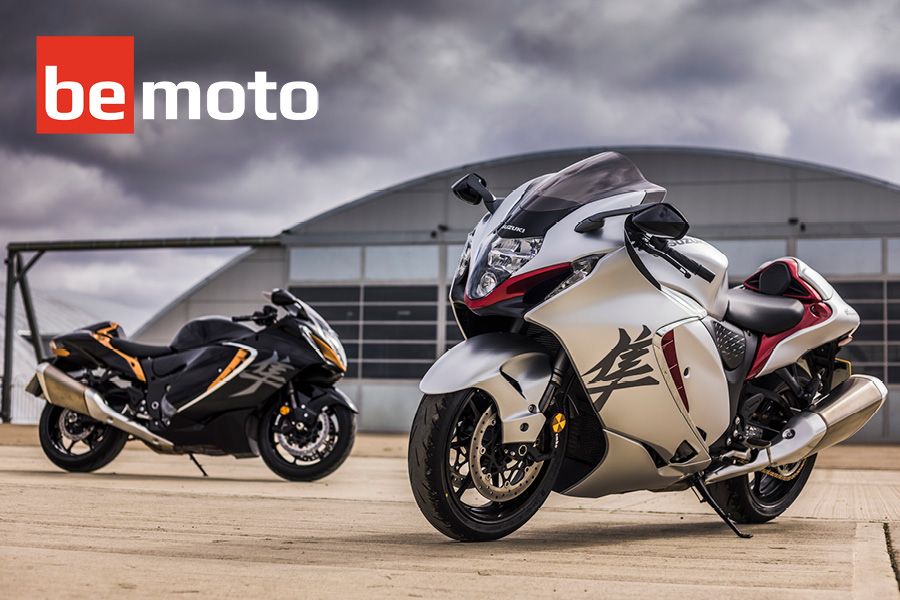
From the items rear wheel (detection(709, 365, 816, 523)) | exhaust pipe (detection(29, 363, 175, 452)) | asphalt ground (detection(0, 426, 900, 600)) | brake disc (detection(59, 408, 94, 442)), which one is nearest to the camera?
asphalt ground (detection(0, 426, 900, 600))

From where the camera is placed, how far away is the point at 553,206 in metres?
4.53

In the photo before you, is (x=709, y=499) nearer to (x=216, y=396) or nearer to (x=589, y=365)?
(x=589, y=365)

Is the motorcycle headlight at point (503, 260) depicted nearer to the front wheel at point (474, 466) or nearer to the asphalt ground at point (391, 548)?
the front wheel at point (474, 466)

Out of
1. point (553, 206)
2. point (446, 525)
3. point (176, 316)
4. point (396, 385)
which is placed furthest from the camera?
point (176, 316)

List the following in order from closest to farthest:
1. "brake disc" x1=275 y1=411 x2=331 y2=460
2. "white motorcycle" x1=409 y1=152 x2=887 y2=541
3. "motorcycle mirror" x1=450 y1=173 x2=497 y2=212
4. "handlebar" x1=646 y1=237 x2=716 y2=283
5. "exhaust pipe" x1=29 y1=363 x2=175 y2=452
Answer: "white motorcycle" x1=409 y1=152 x2=887 y2=541 < "handlebar" x1=646 y1=237 x2=716 y2=283 < "motorcycle mirror" x1=450 y1=173 x2=497 y2=212 < "brake disc" x1=275 y1=411 x2=331 y2=460 < "exhaust pipe" x1=29 y1=363 x2=175 y2=452

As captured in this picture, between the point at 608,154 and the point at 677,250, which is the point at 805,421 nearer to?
the point at 677,250

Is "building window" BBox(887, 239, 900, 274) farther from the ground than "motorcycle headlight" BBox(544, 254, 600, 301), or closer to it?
farther from the ground

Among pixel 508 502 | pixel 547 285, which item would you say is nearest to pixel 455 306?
pixel 547 285

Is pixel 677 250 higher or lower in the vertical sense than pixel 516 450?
higher

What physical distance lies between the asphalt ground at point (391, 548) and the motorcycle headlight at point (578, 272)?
93cm

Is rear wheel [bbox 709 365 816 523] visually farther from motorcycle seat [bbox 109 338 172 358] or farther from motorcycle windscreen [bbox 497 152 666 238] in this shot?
motorcycle seat [bbox 109 338 172 358]

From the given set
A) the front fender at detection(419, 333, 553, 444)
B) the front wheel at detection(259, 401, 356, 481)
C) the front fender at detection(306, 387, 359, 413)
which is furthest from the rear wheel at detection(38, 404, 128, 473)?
the front fender at detection(419, 333, 553, 444)

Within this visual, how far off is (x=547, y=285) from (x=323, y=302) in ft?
84.0

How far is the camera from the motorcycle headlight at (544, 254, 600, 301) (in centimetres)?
434
